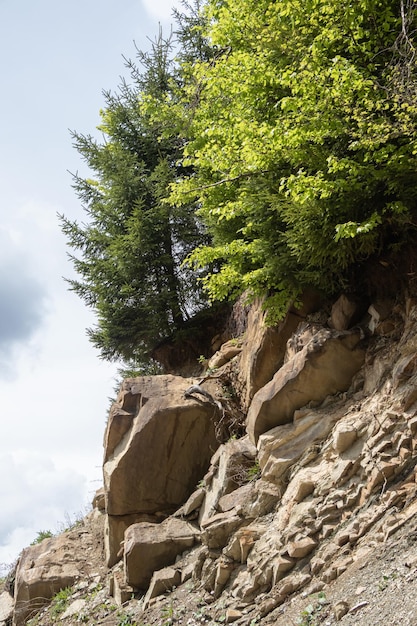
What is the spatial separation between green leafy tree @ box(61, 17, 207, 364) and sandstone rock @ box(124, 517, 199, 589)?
6.17 meters

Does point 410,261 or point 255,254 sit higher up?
point 255,254

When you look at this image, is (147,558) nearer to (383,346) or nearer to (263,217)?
(383,346)

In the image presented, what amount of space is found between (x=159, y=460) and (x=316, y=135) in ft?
23.4

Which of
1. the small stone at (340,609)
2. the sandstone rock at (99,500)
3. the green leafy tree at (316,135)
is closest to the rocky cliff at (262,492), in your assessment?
the small stone at (340,609)

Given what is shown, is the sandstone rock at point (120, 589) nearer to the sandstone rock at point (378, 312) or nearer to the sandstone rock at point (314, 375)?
the sandstone rock at point (314, 375)

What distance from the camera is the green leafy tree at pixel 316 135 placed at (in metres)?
7.22

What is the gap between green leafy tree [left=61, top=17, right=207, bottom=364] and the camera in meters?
15.0

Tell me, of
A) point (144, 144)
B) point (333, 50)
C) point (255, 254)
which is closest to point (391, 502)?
point (255, 254)

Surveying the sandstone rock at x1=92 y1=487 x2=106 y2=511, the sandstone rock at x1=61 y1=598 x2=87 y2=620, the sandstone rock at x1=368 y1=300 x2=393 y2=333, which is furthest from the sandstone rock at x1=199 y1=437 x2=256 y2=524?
the sandstone rock at x1=92 y1=487 x2=106 y2=511

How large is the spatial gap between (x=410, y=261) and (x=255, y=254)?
267 cm

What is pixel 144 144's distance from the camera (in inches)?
655

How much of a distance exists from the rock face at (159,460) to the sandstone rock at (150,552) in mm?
1386

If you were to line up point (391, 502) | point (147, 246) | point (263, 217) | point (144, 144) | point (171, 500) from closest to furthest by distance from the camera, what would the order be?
point (391, 502), point (263, 217), point (171, 500), point (147, 246), point (144, 144)

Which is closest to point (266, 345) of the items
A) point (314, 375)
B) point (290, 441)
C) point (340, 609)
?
point (314, 375)
